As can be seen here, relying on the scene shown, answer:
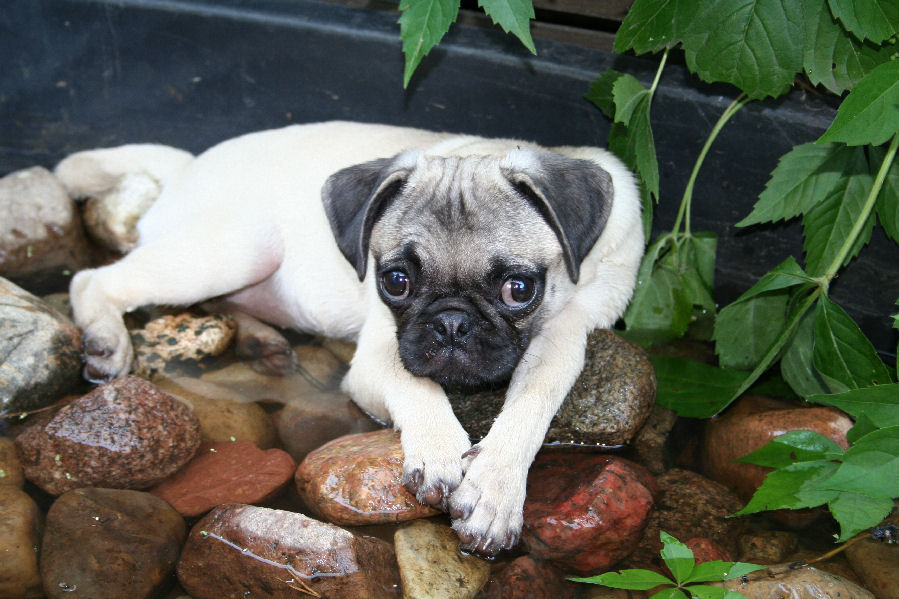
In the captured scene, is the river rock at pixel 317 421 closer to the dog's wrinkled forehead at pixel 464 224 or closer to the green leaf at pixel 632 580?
the dog's wrinkled forehead at pixel 464 224

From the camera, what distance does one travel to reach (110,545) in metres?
3.21

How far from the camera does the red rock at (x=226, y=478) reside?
11.6 feet

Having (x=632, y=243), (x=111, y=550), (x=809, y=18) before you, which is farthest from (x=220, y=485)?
(x=809, y=18)

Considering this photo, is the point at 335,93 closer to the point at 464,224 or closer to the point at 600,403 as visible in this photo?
the point at 464,224

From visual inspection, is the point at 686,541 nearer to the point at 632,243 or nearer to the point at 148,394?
the point at 632,243

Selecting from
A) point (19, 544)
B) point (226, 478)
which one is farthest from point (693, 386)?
point (19, 544)

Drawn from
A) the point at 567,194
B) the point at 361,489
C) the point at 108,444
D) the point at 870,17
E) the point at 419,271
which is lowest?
the point at 108,444

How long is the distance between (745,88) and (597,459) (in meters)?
1.93

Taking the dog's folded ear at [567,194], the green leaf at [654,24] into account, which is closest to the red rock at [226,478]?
the dog's folded ear at [567,194]

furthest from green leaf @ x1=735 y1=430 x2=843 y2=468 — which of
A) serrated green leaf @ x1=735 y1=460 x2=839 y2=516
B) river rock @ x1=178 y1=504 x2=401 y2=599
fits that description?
river rock @ x1=178 y1=504 x2=401 y2=599

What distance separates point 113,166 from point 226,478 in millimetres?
2769

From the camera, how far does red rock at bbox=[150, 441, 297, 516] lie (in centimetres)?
353

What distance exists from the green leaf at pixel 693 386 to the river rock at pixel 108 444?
7.79 feet

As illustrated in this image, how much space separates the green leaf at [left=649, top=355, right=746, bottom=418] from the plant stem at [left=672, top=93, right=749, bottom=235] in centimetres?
79
